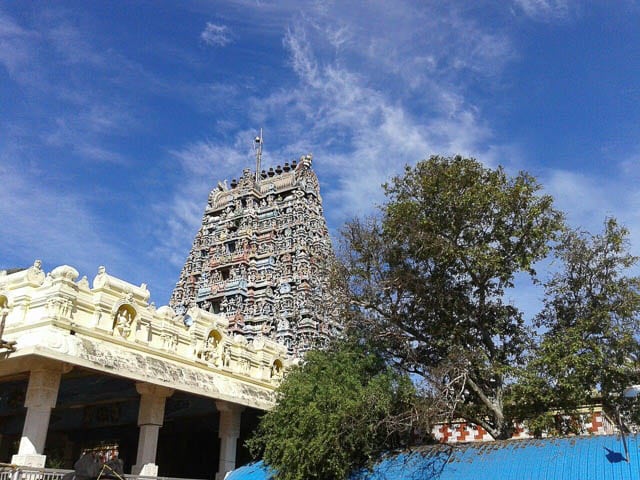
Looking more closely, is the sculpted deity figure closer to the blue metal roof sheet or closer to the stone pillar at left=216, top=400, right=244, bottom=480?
the stone pillar at left=216, top=400, right=244, bottom=480

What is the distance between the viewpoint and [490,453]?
14398 mm

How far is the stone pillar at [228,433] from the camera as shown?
66.7 feet

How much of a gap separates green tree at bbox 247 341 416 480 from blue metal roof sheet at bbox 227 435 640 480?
2.52 ft

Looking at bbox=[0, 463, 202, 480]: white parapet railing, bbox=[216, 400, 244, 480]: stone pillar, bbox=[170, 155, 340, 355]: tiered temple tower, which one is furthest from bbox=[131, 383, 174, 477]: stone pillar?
bbox=[170, 155, 340, 355]: tiered temple tower

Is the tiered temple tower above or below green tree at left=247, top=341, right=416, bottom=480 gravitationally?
above

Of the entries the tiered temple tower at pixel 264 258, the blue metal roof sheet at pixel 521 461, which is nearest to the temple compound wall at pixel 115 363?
the blue metal roof sheet at pixel 521 461

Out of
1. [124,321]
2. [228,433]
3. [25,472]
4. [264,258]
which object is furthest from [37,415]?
[264,258]

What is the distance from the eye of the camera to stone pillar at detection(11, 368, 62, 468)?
13961 mm

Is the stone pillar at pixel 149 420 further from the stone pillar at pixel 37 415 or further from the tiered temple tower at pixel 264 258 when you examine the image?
the tiered temple tower at pixel 264 258

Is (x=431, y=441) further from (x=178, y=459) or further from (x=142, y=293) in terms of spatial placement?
(x=178, y=459)

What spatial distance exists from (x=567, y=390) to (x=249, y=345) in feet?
37.4

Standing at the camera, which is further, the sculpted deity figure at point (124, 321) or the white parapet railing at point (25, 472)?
the sculpted deity figure at point (124, 321)

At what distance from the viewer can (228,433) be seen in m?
20.6

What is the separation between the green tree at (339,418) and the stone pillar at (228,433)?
2248 millimetres
